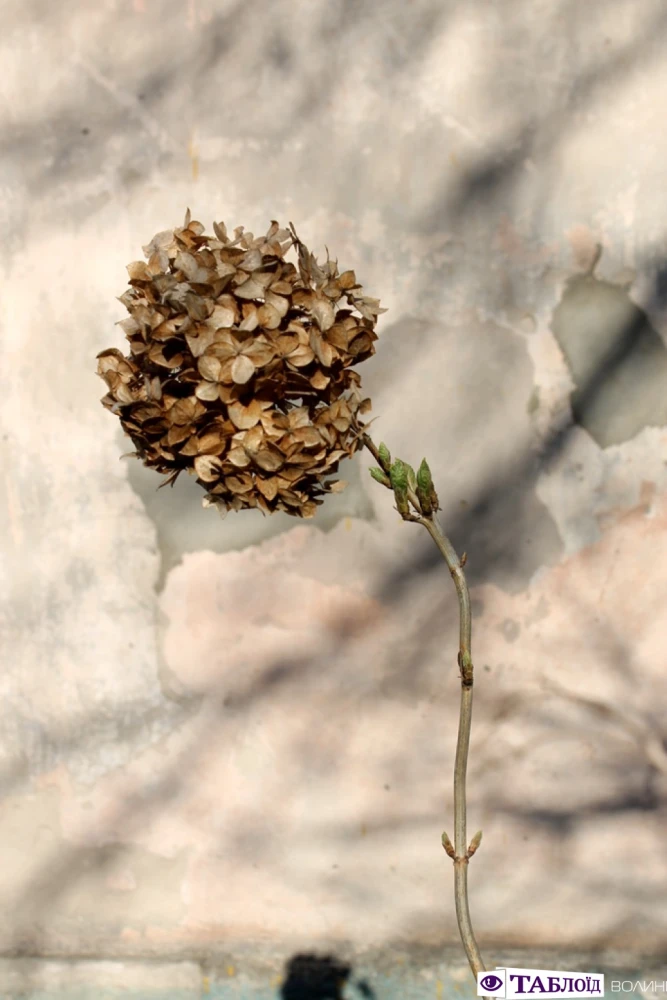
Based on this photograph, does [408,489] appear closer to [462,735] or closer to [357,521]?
[462,735]

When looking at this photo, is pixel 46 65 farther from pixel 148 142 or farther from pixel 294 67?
pixel 294 67

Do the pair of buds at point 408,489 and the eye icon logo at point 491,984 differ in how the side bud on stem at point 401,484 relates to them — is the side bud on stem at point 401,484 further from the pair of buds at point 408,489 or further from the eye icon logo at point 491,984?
the eye icon logo at point 491,984

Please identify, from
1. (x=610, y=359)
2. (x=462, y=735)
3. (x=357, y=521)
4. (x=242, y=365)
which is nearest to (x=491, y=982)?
(x=462, y=735)

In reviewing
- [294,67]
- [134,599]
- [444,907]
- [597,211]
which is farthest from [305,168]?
[444,907]
